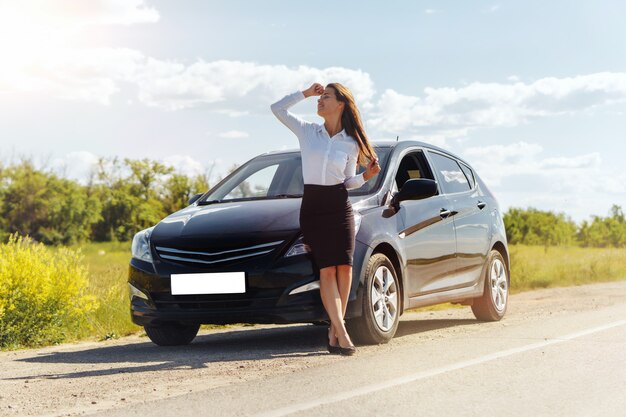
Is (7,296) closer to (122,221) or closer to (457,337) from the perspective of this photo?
(457,337)

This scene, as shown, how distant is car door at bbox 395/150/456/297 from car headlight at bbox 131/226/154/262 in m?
2.19

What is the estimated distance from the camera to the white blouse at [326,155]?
24.2ft

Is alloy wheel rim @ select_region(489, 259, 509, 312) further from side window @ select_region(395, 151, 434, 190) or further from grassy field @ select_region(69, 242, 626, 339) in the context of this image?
grassy field @ select_region(69, 242, 626, 339)

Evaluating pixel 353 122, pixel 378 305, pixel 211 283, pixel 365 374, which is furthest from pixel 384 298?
pixel 365 374

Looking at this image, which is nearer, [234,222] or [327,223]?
[327,223]

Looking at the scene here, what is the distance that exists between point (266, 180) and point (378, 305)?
1909 millimetres

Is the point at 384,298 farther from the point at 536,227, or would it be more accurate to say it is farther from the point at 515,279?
the point at 536,227

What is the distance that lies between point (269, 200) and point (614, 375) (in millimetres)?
3423

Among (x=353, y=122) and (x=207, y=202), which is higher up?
(x=353, y=122)

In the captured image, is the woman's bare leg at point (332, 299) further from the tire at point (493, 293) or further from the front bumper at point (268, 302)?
the tire at point (493, 293)

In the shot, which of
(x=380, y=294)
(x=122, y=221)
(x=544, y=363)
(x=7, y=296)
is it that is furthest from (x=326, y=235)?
(x=122, y=221)

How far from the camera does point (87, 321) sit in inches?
429

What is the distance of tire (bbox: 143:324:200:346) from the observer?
8711mm

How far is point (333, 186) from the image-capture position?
7.40 m
